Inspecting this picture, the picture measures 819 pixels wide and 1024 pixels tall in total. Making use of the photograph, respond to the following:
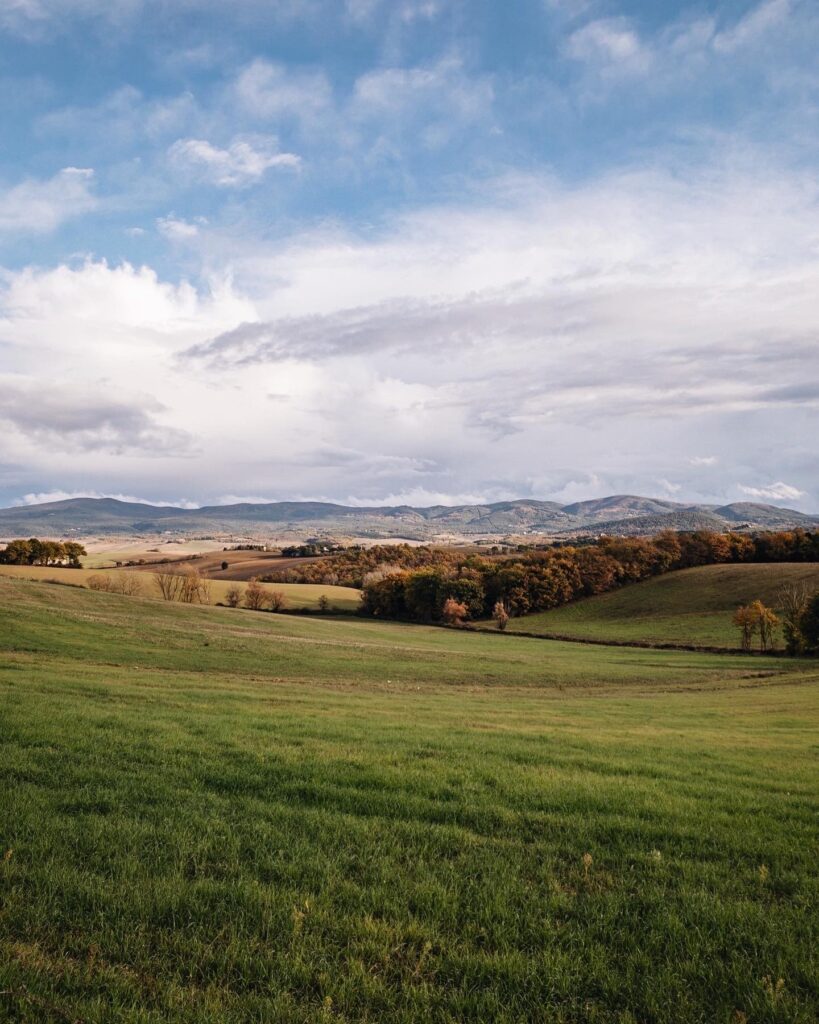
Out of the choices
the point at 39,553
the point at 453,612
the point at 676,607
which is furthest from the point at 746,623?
the point at 39,553

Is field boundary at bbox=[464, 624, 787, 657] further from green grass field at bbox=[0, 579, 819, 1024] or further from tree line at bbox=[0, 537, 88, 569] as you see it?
tree line at bbox=[0, 537, 88, 569]

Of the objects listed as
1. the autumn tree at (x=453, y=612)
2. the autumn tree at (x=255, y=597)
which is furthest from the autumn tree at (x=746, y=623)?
the autumn tree at (x=255, y=597)

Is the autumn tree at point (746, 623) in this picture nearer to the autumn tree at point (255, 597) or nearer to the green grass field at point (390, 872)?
the green grass field at point (390, 872)

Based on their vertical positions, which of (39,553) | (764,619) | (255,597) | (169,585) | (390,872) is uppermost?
(390,872)

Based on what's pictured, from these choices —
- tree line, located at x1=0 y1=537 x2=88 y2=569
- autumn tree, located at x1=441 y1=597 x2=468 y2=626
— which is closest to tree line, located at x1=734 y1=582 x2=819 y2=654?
autumn tree, located at x1=441 y1=597 x2=468 y2=626

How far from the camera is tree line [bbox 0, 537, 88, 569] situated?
11381 cm

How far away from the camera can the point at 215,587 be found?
111 m

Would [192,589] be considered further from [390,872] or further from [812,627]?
[390,872]

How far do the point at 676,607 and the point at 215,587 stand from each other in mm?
78384

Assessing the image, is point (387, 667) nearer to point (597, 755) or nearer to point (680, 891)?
point (597, 755)

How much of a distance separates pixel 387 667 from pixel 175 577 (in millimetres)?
69528

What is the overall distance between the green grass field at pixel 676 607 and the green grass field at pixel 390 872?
217 feet

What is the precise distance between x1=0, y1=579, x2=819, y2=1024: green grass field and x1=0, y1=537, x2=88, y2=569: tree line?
116m

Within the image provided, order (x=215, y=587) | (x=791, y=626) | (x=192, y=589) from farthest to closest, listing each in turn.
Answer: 1. (x=215, y=587)
2. (x=192, y=589)
3. (x=791, y=626)
